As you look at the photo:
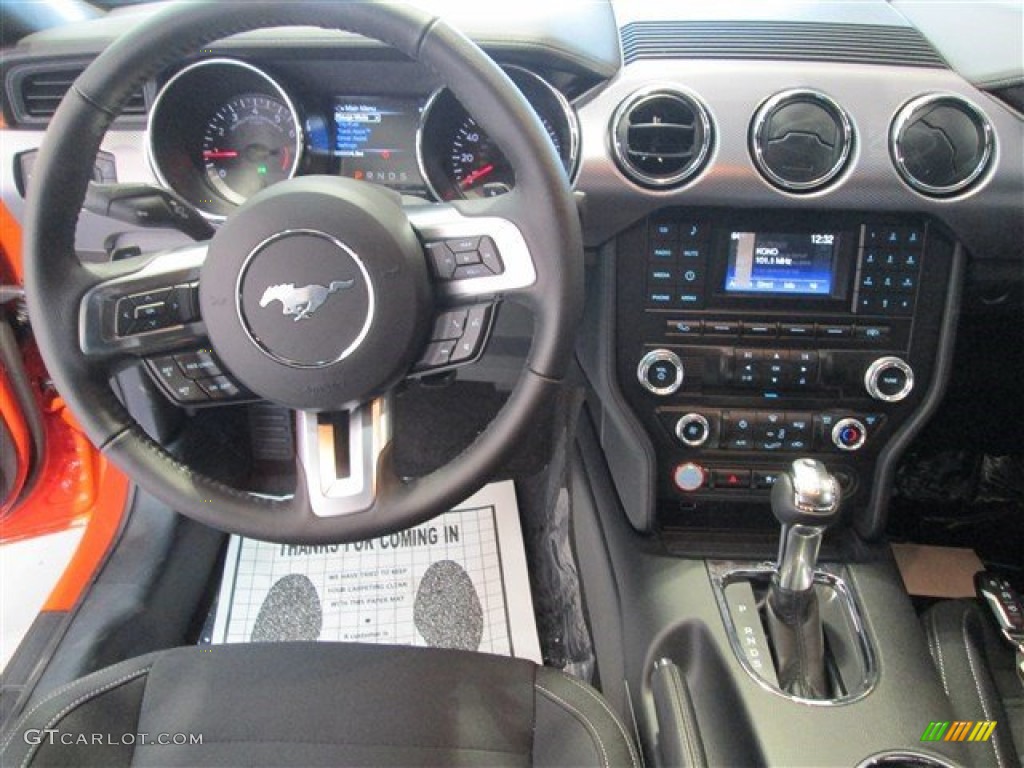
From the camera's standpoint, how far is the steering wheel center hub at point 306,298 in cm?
76

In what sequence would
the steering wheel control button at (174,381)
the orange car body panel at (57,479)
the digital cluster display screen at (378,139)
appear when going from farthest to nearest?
the orange car body panel at (57,479)
the digital cluster display screen at (378,139)
the steering wheel control button at (174,381)

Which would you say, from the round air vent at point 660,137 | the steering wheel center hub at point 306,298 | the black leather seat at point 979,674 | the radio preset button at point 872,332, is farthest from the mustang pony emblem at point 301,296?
the black leather seat at point 979,674

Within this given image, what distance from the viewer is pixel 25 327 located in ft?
4.75

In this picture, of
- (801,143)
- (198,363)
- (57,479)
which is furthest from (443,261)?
(57,479)

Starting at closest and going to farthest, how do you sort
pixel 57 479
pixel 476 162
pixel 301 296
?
pixel 301 296 < pixel 476 162 < pixel 57 479

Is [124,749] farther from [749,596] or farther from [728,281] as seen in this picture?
[728,281]

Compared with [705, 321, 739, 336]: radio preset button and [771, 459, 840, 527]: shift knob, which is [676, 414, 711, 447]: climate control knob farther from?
[771, 459, 840, 527]: shift knob

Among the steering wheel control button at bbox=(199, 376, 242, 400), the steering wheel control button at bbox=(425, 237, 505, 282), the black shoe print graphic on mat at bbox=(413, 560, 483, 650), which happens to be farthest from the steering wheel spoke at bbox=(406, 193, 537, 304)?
the black shoe print graphic on mat at bbox=(413, 560, 483, 650)

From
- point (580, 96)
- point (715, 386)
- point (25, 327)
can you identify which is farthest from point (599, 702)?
point (25, 327)

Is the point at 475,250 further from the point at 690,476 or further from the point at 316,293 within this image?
the point at 690,476

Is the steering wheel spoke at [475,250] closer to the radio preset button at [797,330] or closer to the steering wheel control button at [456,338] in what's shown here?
the steering wheel control button at [456,338]

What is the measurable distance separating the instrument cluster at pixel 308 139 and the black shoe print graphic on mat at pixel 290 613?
0.63 meters

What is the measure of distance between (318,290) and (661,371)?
1.69 feet

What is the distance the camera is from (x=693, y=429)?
1139mm
